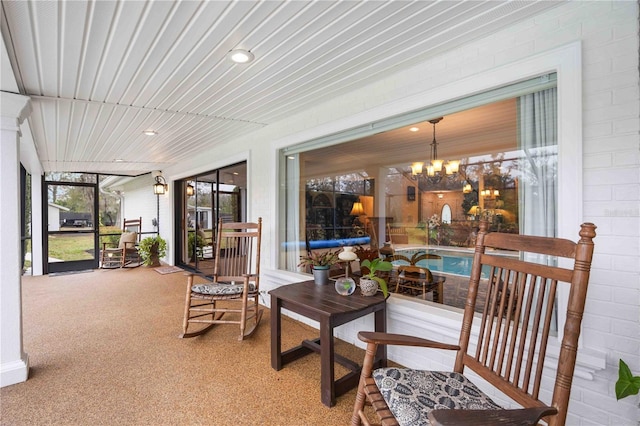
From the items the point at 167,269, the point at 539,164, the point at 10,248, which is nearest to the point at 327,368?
the point at 539,164

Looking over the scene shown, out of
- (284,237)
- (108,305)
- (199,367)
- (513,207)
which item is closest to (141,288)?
(108,305)

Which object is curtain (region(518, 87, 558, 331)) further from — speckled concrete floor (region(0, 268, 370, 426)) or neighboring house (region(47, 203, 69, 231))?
neighboring house (region(47, 203, 69, 231))

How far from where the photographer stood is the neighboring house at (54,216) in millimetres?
6617

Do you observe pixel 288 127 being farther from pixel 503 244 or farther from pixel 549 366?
pixel 549 366

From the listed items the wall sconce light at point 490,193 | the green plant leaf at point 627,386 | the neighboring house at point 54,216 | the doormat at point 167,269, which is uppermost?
the wall sconce light at point 490,193

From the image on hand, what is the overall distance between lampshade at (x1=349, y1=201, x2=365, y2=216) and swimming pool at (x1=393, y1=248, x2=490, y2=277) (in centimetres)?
158

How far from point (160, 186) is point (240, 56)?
5.79 m

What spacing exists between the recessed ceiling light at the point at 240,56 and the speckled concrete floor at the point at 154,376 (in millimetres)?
2362

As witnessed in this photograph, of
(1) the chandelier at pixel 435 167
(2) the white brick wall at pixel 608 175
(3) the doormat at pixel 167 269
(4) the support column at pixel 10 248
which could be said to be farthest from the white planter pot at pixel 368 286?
(3) the doormat at pixel 167 269

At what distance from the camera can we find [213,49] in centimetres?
209

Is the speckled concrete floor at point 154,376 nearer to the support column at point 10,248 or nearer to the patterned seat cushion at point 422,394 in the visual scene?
the support column at point 10,248

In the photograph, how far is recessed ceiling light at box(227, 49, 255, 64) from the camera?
2115 millimetres

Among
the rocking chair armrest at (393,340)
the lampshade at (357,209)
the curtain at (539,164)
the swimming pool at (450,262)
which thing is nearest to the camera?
the rocking chair armrest at (393,340)

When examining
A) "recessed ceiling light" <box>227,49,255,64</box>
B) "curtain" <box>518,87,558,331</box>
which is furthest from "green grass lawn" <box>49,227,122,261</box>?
"curtain" <box>518,87,558,331</box>
